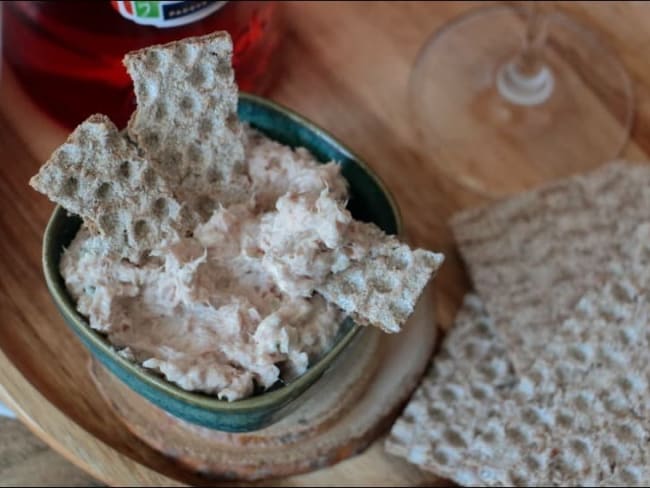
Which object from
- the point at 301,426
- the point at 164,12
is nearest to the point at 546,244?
the point at 301,426

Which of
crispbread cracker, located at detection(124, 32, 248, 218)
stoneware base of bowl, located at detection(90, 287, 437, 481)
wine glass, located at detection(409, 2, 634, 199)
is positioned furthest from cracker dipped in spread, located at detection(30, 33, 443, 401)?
wine glass, located at detection(409, 2, 634, 199)

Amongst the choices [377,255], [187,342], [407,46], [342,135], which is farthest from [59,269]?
[407,46]

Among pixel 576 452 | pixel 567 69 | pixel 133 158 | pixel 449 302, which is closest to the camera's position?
pixel 133 158

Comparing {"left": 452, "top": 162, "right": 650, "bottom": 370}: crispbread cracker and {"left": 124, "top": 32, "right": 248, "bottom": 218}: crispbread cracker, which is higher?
{"left": 452, "top": 162, "right": 650, "bottom": 370}: crispbread cracker

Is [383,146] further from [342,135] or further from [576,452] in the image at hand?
[576,452]

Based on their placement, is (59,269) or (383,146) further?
(383,146)

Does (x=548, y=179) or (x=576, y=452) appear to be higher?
(x=548, y=179)

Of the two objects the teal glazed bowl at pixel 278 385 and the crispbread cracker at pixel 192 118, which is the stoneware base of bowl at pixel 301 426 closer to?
the teal glazed bowl at pixel 278 385

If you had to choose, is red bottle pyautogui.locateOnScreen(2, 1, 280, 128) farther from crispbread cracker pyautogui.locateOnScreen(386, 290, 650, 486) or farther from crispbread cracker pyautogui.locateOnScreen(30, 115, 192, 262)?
crispbread cracker pyautogui.locateOnScreen(386, 290, 650, 486)
